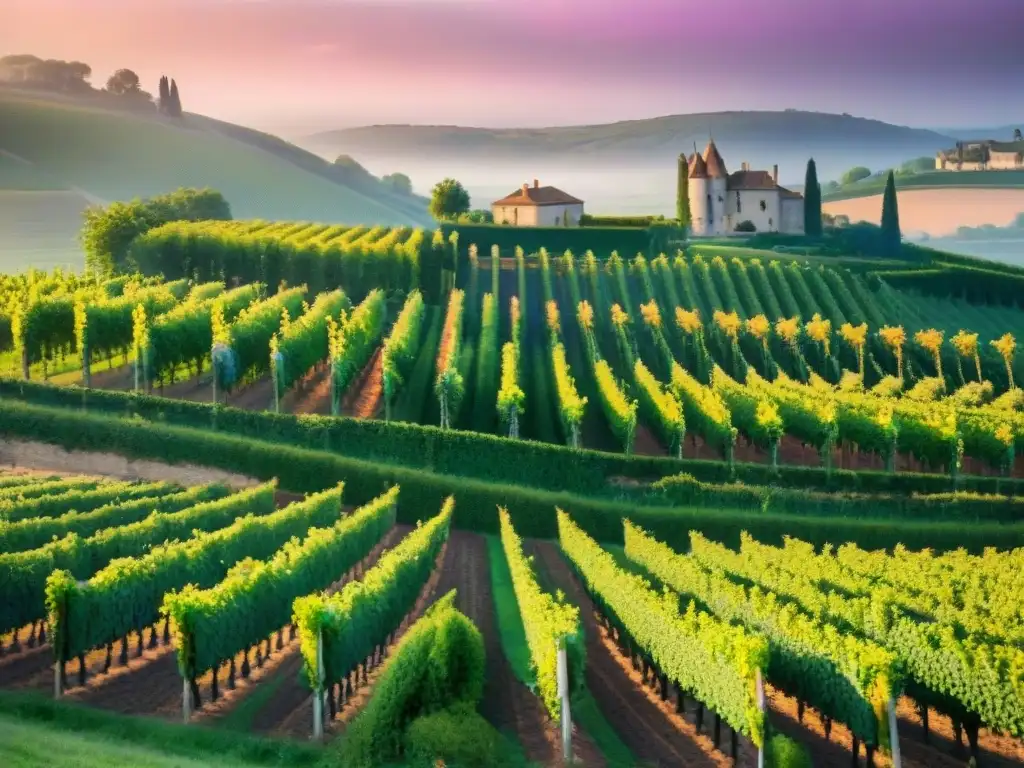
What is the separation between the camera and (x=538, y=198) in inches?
4218

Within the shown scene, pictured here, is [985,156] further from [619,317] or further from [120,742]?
[120,742]

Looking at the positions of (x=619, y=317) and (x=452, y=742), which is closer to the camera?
(x=452, y=742)

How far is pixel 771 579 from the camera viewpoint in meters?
30.2

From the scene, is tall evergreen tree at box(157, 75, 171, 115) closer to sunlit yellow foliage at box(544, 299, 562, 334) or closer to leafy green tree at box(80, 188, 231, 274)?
leafy green tree at box(80, 188, 231, 274)

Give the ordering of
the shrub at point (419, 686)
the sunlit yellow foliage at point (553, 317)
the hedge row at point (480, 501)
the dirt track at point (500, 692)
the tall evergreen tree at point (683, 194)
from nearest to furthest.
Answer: the shrub at point (419, 686)
the dirt track at point (500, 692)
the hedge row at point (480, 501)
the sunlit yellow foliage at point (553, 317)
the tall evergreen tree at point (683, 194)

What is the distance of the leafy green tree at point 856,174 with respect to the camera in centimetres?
18712

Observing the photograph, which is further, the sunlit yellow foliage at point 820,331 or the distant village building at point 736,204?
the distant village building at point 736,204

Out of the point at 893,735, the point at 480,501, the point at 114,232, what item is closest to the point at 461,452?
the point at 480,501

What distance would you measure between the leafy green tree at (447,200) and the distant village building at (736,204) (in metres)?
21.0

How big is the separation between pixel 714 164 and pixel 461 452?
75730mm

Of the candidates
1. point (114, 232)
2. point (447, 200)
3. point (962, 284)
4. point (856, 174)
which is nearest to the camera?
point (114, 232)

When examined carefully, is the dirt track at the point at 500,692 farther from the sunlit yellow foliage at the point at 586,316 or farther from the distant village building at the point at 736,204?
the distant village building at the point at 736,204

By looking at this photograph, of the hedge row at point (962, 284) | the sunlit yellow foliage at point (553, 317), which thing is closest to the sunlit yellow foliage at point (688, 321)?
the sunlit yellow foliage at point (553, 317)

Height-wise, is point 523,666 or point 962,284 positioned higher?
point 962,284
